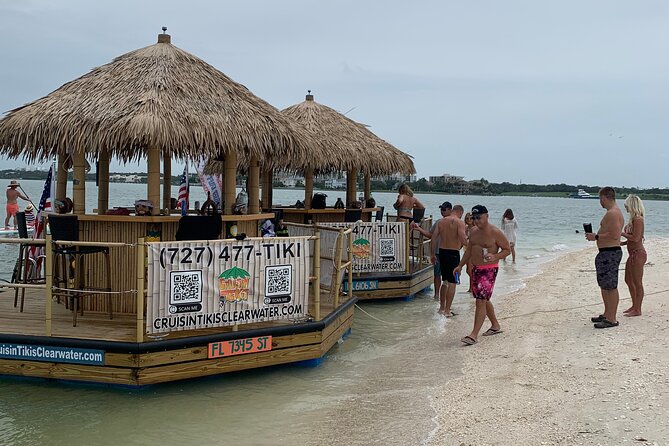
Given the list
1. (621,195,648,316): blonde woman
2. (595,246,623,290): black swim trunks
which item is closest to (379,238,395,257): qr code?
(621,195,648,316): blonde woman

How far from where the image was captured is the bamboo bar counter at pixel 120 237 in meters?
8.30

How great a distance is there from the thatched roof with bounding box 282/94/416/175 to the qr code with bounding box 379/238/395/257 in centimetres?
224

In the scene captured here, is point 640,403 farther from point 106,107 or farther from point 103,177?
point 103,177

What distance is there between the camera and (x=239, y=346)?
7434mm

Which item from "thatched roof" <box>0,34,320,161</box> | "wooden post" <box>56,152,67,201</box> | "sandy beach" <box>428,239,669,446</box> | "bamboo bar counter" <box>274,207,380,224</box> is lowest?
"sandy beach" <box>428,239,669,446</box>

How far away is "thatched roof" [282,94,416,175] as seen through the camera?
14.4m

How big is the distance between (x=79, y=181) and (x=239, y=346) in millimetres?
3374

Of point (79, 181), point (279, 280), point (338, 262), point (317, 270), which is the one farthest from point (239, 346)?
point (79, 181)

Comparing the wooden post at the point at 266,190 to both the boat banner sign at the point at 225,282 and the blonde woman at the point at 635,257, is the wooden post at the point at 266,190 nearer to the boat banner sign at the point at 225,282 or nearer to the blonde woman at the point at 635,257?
the boat banner sign at the point at 225,282

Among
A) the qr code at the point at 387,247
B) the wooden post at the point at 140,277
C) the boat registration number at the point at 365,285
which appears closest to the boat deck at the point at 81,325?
the wooden post at the point at 140,277

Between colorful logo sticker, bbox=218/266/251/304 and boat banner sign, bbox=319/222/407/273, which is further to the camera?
boat banner sign, bbox=319/222/407/273

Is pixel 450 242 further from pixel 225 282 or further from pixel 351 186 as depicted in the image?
pixel 351 186

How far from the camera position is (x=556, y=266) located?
21406 millimetres

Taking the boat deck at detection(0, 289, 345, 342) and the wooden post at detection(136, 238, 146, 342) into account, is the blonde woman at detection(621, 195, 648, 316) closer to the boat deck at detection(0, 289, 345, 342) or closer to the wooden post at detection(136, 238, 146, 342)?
the boat deck at detection(0, 289, 345, 342)
